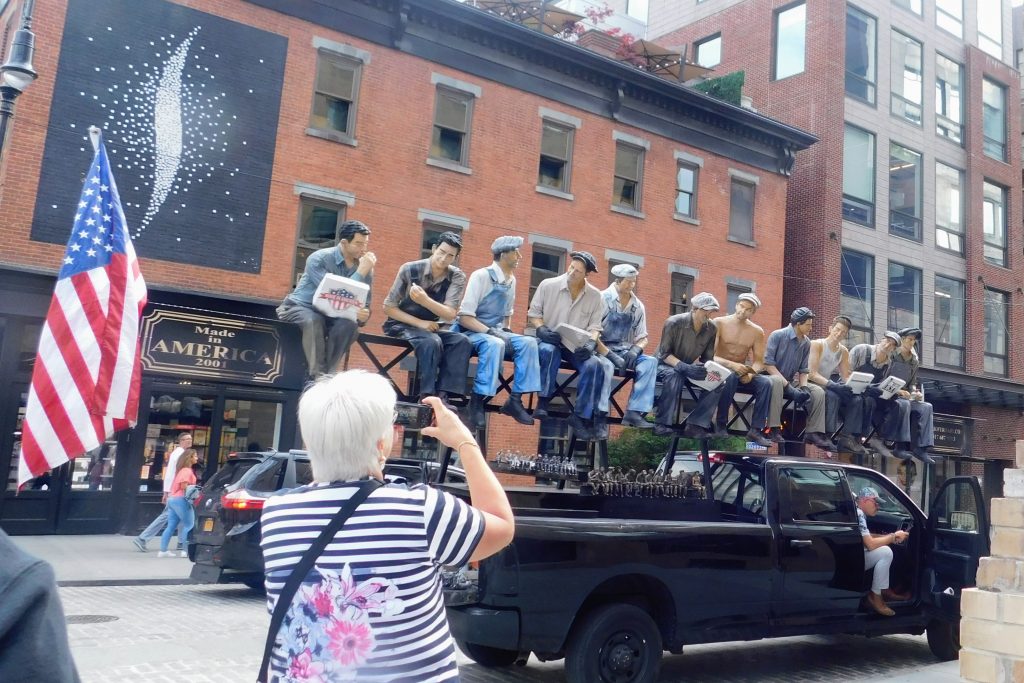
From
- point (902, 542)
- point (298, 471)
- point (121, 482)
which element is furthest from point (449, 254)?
point (121, 482)

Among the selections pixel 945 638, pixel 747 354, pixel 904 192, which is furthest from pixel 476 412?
pixel 904 192

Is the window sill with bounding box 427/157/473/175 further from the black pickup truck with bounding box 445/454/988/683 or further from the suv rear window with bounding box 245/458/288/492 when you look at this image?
the black pickup truck with bounding box 445/454/988/683

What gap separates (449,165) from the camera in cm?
1959

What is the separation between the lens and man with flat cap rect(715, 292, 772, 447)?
927cm

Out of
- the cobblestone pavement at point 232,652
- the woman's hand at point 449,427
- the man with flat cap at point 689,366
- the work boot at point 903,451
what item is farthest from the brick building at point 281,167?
the woman's hand at point 449,427

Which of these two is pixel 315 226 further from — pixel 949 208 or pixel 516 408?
pixel 949 208

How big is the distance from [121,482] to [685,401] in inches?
461

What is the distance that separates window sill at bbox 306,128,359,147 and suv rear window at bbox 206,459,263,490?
8.65m

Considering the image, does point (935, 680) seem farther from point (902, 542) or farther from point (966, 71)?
point (966, 71)

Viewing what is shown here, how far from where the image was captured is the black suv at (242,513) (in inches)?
401

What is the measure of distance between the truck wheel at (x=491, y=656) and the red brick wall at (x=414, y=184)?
11719 millimetres

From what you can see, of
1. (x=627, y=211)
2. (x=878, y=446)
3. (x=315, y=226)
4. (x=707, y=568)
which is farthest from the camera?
(x=627, y=211)

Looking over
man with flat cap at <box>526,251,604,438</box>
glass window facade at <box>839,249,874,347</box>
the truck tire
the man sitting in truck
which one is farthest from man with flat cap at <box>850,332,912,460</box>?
glass window facade at <box>839,249,874,347</box>

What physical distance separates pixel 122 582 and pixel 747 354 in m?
8.39
